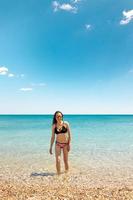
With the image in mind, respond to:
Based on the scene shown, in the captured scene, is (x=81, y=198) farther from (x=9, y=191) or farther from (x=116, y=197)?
(x=9, y=191)

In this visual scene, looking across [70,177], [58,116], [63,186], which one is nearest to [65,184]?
[63,186]

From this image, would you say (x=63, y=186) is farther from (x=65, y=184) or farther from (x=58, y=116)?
(x=58, y=116)

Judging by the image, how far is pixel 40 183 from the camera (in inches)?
356

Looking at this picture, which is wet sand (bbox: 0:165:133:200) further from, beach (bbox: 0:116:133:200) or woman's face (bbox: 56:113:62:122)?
woman's face (bbox: 56:113:62:122)

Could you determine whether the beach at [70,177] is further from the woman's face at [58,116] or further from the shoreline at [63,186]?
the woman's face at [58,116]

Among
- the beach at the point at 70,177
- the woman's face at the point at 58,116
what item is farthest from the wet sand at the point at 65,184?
the woman's face at the point at 58,116

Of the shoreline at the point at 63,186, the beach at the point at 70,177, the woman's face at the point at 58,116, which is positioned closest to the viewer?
the shoreline at the point at 63,186

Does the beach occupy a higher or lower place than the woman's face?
lower

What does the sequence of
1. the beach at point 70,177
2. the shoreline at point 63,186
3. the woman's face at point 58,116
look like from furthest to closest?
the woman's face at point 58,116 < the beach at point 70,177 < the shoreline at point 63,186

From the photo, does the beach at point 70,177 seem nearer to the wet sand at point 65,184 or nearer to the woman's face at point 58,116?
the wet sand at point 65,184

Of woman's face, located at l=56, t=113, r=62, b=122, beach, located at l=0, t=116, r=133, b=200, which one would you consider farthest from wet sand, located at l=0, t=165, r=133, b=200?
woman's face, located at l=56, t=113, r=62, b=122

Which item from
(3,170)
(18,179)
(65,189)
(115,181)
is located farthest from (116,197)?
(3,170)

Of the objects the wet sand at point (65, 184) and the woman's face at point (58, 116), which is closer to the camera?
the wet sand at point (65, 184)

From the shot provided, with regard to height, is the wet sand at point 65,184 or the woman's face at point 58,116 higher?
the woman's face at point 58,116
